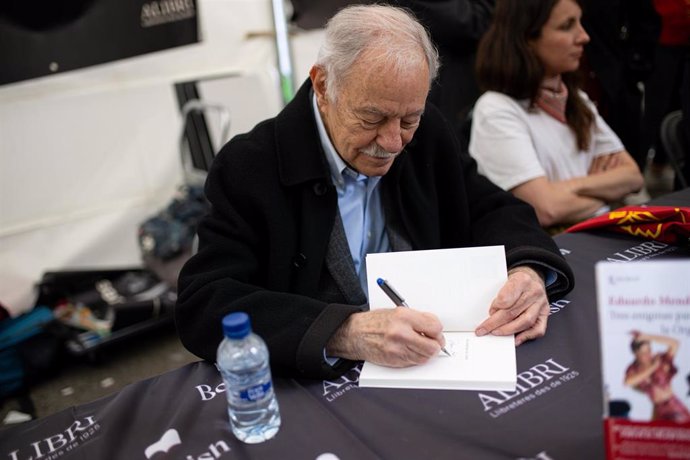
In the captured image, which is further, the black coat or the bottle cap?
the black coat

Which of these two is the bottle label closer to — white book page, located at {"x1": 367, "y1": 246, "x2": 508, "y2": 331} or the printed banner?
white book page, located at {"x1": 367, "y1": 246, "x2": 508, "y2": 331}

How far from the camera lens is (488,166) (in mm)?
2230

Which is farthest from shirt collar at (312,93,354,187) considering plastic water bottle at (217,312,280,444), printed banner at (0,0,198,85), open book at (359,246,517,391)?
printed banner at (0,0,198,85)

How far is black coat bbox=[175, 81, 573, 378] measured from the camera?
115 cm

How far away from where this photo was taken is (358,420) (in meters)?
0.98

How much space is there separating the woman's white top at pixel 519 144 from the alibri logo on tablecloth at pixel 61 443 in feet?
5.10

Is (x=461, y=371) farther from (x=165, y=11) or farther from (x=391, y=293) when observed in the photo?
(x=165, y=11)

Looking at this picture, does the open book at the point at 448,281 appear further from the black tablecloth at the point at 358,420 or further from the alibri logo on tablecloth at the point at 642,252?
the alibri logo on tablecloth at the point at 642,252

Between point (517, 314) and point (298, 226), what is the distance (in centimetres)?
52

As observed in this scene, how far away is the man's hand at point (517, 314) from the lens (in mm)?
1162

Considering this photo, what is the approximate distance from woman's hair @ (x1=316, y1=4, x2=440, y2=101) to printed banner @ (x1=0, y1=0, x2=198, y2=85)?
88.0 inches

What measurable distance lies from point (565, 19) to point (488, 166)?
1.87 ft

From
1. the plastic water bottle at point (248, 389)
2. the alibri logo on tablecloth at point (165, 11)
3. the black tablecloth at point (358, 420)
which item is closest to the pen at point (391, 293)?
the black tablecloth at point (358, 420)

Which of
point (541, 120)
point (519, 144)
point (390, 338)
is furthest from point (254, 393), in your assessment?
point (541, 120)
